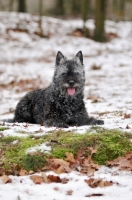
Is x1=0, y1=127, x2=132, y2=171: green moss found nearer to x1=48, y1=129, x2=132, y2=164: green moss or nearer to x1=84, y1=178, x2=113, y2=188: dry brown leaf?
x1=48, y1=129, x2=132, y2=164: green moss

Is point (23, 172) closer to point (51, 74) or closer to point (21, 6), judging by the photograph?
point (51, 74)

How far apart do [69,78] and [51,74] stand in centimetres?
1195

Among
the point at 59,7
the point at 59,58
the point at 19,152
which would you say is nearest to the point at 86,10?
the point at 59,7

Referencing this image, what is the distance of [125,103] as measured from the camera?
496 inches

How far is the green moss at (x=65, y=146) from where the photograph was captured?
6.09m

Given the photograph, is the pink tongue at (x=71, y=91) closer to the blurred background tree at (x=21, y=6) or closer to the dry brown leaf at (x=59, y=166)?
the dry brown leaf at (x=59, y=166)

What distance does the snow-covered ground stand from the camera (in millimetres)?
5293

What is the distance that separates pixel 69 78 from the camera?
28.5 feet

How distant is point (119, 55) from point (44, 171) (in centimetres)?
2020

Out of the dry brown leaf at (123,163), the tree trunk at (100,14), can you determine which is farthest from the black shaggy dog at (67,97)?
the tree trunk at (100,14)

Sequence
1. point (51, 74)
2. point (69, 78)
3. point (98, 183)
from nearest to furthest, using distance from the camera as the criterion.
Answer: point (98, 183) < point (69, 78) < point (51, 74)

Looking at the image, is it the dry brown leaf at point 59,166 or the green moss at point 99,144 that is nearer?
the dry brown leaf at point 59,166

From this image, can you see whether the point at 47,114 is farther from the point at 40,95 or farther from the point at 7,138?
the point at 7,138

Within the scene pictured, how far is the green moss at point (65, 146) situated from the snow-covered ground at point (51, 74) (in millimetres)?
384
